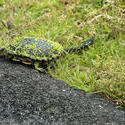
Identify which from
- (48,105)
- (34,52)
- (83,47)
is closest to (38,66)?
(34,52)

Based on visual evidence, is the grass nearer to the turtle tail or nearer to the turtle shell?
the turtle tail

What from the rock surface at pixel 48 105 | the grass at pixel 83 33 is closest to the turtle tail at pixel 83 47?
the grass at pixel 83 33

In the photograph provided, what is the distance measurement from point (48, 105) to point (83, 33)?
194 cm

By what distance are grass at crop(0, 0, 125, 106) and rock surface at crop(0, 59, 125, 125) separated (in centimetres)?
21

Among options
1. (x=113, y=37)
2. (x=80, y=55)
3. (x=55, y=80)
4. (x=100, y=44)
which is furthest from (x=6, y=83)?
(x=113, y=37)

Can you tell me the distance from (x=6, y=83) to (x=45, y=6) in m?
2.49

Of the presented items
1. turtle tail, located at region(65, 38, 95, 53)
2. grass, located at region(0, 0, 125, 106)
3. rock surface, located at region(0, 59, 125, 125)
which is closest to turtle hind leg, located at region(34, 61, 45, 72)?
grass, located at region(0, 0, 125, 106)

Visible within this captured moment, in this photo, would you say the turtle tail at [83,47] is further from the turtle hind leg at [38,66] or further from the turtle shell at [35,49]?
the turtle hind leg at [38,66]

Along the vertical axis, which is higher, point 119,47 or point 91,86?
point 119,47

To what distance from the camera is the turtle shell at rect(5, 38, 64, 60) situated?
117 inches

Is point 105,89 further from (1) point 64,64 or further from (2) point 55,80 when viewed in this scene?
(1) point 64,64

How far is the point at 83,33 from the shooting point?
3.70 m

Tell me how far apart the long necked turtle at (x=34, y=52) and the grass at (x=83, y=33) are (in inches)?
6.6

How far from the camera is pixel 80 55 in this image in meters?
3.27
